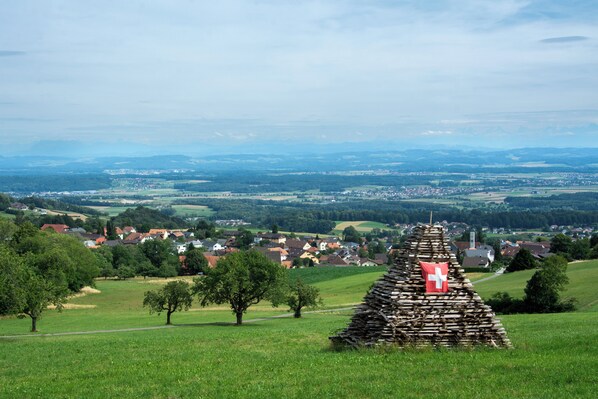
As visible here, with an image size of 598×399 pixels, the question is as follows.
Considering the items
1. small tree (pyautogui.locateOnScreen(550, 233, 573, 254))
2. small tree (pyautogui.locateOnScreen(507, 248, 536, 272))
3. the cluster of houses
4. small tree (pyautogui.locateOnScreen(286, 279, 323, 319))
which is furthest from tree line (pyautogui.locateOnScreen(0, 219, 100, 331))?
small tree (pyautogui.locateOnScreen(550, 233, 573, 254))

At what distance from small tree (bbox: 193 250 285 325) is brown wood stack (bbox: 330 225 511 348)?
29.1 meters

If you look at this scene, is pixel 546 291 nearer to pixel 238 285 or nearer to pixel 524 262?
pixel 238 285

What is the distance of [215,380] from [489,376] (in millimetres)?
8217

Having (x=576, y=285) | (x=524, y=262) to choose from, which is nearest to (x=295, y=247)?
(x=524, y=262)

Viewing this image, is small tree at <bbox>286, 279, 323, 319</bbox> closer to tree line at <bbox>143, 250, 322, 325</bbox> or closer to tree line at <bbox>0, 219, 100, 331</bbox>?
tree line at <bbox>143, 250, 322, 325</bbox>

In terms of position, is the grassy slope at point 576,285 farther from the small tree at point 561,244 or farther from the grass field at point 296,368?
the small tree at point 561,244

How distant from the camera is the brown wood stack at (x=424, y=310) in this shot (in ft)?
76.7

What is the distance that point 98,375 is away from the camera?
75.2 ft

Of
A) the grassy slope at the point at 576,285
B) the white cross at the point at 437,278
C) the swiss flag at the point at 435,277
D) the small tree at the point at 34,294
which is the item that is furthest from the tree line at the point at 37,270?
the grassy slope at the point at 576,285

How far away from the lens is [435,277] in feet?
78.0

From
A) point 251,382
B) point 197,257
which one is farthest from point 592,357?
point 197,257

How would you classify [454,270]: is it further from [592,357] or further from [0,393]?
[0,393]

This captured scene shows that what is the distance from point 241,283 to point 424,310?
31.2m

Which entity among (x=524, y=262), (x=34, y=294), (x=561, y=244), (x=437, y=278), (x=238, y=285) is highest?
(x=437, y=278)
